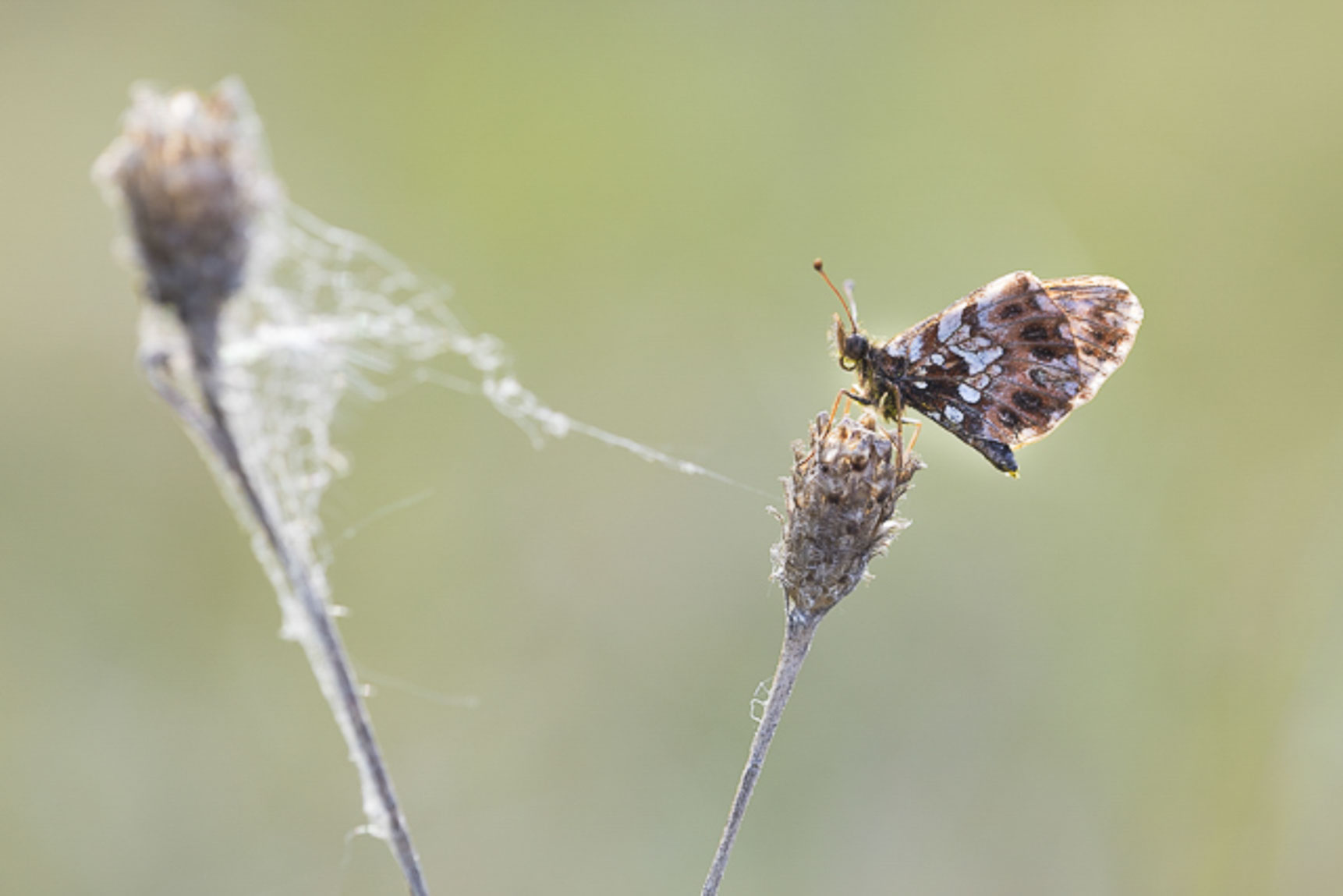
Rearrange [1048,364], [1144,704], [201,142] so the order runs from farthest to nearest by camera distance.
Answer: [1144,704] → [1048,364] → [201,142]

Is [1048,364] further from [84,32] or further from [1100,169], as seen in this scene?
[84,32]

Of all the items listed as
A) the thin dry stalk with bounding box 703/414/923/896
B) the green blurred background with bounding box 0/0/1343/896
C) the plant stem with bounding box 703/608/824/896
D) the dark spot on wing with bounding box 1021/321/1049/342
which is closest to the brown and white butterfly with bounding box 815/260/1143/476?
the dark spot on wing with bounding box 1021/321/1049/342

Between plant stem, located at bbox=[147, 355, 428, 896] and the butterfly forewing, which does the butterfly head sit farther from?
plant stem, located at bbox=[147, 355, 428, 896]

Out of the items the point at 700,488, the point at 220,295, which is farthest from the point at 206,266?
the point at 700,488

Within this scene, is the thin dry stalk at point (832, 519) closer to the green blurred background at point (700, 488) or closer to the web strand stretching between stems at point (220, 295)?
the web strand stretching between stems at point (220, 295)

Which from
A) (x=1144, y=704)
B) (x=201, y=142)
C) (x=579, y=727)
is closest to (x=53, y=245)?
(x=579, y=727)
